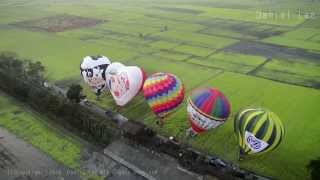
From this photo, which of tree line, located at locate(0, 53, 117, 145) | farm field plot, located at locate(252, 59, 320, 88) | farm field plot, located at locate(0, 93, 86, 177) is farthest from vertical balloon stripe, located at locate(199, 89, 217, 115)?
farm field plot, located at locate(252, 59, 320, 88)

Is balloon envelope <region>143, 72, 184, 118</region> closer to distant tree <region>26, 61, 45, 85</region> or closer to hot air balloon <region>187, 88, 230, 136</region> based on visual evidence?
hot air balloon <region>187, 88, 230, 136</region>

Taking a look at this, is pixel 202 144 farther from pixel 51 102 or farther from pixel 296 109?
pixel 51 102

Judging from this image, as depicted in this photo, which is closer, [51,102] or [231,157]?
[231,157]

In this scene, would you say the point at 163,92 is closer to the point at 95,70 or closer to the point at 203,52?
the point at 95,70

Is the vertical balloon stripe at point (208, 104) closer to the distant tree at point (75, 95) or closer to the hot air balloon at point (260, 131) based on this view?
the hot air balloon at point (260, 131)

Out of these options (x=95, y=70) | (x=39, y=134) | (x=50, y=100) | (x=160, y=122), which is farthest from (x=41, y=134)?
(x=160, y=122)

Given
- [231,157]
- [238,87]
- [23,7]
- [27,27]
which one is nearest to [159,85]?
[231,157]
